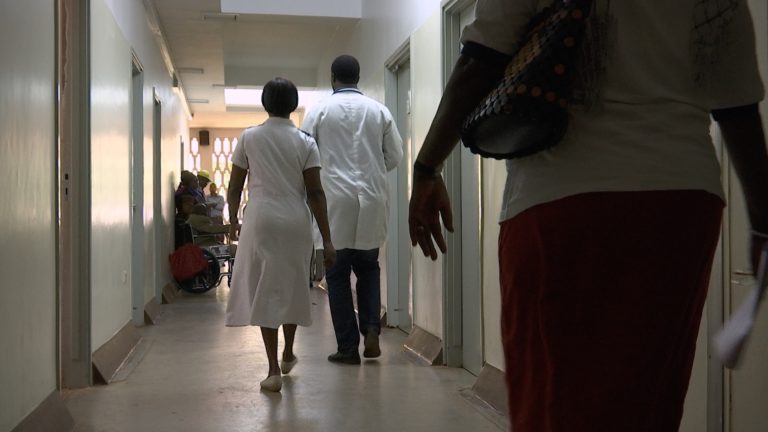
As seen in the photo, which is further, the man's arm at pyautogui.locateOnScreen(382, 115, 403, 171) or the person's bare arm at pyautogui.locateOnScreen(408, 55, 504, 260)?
the man's arm at pyautogui.locateOnScreen(382, 115, 403, 171)

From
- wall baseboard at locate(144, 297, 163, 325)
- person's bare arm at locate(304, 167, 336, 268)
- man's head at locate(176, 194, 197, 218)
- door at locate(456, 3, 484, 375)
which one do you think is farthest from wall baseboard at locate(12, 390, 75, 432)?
man's head at locate(176, 194, 197, 218)

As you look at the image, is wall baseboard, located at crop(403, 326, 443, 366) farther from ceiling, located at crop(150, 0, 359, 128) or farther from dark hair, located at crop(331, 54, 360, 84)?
ceiling, located at crop(150, 0, 359, 128)

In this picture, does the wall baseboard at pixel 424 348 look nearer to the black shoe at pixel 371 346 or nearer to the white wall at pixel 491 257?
the black shoe at pixel 371 346

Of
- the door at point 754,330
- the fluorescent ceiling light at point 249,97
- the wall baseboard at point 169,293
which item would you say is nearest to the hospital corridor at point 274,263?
the door at point 754,330

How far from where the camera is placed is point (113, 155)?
433 cm

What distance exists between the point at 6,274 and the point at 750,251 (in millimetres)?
1882

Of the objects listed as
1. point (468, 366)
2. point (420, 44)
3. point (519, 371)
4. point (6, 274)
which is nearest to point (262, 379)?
point (468, 366)

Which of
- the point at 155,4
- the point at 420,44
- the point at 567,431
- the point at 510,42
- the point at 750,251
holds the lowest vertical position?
the point at 567,431

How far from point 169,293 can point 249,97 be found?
6.59 meters

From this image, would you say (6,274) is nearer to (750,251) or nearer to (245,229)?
(245,229)

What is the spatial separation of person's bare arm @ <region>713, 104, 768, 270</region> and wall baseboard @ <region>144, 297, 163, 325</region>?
17.1ft

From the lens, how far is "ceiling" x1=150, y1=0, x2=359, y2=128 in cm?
702

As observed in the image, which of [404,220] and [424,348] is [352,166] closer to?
[424,348]

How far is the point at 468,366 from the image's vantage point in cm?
389
